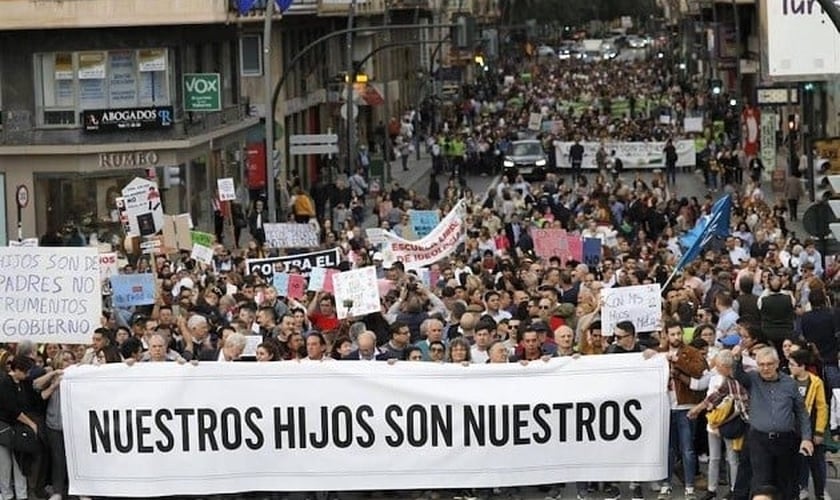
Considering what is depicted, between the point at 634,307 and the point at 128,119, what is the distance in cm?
2890

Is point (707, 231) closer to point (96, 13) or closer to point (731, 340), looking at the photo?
point (731, 340)

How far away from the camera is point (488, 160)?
6775 cm

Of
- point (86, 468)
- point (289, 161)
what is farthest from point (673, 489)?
point (289, 161)

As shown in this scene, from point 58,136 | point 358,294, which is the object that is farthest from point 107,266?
point 58,136

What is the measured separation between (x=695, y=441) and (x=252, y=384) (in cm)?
337

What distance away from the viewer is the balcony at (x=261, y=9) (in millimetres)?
49969

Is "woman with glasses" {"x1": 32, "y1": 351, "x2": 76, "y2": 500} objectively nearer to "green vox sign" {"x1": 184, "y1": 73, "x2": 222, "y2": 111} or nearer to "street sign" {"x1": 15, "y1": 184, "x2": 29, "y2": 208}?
"street sign" {"x1": 15, "y1": 184, "x2": 29, "y2": 208}

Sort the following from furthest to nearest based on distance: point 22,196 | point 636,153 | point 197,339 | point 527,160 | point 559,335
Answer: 1. point 636,153
2. point 527,160
3. point 22,196
4. point 197,339
5. point 559,335

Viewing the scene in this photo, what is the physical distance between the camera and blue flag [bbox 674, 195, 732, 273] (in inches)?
949

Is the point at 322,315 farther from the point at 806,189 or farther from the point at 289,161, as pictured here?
the point at 289,161

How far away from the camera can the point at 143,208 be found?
3097cm

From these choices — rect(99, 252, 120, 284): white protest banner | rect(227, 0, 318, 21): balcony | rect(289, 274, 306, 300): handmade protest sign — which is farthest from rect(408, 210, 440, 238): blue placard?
rect(227, 0, 318, 21): balcony

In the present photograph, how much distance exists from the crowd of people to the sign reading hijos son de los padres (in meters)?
15.7

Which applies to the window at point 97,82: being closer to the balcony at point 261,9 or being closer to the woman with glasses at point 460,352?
the balcony at point 261,9
